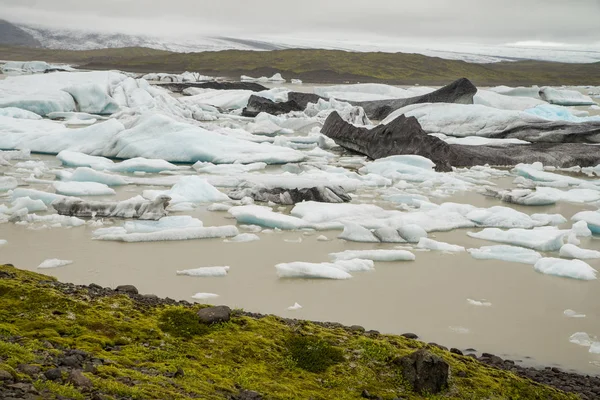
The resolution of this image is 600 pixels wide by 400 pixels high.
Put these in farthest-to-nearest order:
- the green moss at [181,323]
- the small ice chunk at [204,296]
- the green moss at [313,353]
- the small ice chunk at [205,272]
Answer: the small ice chunk at [205,272]
the small ice chunk at [204,296]
the green moss at [181,323]
the green moss at [313,353]

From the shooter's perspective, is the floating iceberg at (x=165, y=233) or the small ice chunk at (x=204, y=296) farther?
the floating iceberg at (x=165, y=233)

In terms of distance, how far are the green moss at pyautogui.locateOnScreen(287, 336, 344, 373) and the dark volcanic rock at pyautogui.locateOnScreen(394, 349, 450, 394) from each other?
58cm

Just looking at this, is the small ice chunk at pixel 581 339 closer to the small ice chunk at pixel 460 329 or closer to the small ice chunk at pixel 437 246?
the small ice chunk at pixel 460 329

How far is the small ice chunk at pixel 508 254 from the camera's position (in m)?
10.3

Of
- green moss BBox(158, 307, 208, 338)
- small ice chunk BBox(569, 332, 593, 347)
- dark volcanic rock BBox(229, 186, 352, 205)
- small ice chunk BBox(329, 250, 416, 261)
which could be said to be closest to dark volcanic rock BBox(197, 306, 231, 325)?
green moss BBox(158, 307, 208, 338)

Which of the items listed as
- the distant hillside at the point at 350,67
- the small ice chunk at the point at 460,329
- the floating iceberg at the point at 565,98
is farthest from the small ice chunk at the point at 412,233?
the distant hillside at the point at 350,67

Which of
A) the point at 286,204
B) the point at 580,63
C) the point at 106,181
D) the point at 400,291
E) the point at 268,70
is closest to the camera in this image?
the point at 400,291

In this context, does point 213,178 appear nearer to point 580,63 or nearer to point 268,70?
point 268,70

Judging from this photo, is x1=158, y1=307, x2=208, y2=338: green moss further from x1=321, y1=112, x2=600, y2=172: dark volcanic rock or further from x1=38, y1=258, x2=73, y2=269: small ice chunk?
x1=321, y1=112, x2=600, y2=172: dark volcanic rock

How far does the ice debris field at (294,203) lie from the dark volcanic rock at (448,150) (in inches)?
22.9

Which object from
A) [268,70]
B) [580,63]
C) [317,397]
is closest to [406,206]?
[317,397]

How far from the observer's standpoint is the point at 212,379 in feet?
15.5

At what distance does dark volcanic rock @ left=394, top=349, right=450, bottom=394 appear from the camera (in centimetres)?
506

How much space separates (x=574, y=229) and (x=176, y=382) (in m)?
9.60
